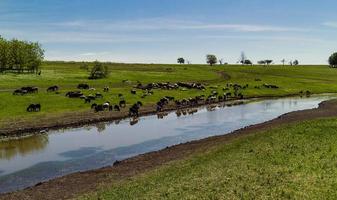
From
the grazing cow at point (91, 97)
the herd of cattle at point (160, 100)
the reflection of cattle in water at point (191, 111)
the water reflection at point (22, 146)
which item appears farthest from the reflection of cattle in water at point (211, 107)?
the water reflection at point (22, 146)

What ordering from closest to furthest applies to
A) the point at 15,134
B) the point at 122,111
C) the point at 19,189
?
the point at 19,189 < the point at 15,134 < the point at 122,111

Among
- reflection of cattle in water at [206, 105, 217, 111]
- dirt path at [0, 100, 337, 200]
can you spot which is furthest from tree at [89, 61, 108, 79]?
dirt path at [0, 100, 337, 200]

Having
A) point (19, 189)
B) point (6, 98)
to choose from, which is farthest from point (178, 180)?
point (6, 98)

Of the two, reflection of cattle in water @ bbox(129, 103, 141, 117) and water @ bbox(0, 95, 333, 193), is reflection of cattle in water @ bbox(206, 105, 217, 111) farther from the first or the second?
reflection of cattle in water @ bbox(129, 103, 141, 117)

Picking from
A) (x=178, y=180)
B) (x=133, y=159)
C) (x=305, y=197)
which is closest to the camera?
(x=305, y=197)

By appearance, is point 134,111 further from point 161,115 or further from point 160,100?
point 160,100

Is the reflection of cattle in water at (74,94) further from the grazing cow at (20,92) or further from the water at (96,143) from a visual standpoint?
the water at (96,143)

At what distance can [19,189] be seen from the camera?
102 ft

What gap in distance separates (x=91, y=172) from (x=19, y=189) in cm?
520

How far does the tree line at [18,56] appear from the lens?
117 metres

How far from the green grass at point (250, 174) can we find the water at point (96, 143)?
867 cm

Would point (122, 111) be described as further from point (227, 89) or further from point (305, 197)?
point (305, 197)

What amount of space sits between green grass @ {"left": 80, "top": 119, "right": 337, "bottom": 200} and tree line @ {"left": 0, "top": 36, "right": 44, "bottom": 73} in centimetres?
9103

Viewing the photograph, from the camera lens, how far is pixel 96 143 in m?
47.5
